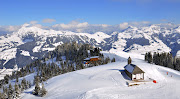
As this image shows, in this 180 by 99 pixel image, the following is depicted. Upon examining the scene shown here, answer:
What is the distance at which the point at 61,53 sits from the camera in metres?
154

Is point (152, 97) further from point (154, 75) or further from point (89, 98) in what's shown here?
point (154, 75)

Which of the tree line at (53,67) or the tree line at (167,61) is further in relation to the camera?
the tree line at (167,61)

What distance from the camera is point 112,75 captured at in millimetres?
50469

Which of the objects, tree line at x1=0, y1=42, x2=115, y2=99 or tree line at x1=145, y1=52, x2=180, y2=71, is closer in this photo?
tree line at x1=0, y1=42, x2=115, y2=99

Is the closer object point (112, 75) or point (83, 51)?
point (112, 75)

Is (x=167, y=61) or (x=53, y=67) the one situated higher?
(x=167, y=61)

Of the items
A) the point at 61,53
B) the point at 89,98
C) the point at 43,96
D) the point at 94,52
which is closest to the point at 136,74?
the point at 89,98

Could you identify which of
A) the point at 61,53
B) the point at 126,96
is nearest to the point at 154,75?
the point at 126,96

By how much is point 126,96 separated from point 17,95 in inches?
1295

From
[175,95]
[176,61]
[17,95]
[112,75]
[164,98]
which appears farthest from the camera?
[176,61]

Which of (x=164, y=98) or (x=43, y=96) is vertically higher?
(x=164, y=98)

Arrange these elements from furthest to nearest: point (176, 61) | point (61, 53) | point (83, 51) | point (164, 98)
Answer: point (61, 53)
point (83, 51)
point (176, 61)
point (164, 98)

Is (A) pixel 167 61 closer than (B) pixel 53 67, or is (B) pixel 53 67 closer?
(A) pixel 167 61

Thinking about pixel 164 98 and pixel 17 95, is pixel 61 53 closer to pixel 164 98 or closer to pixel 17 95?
pixel 17 95
